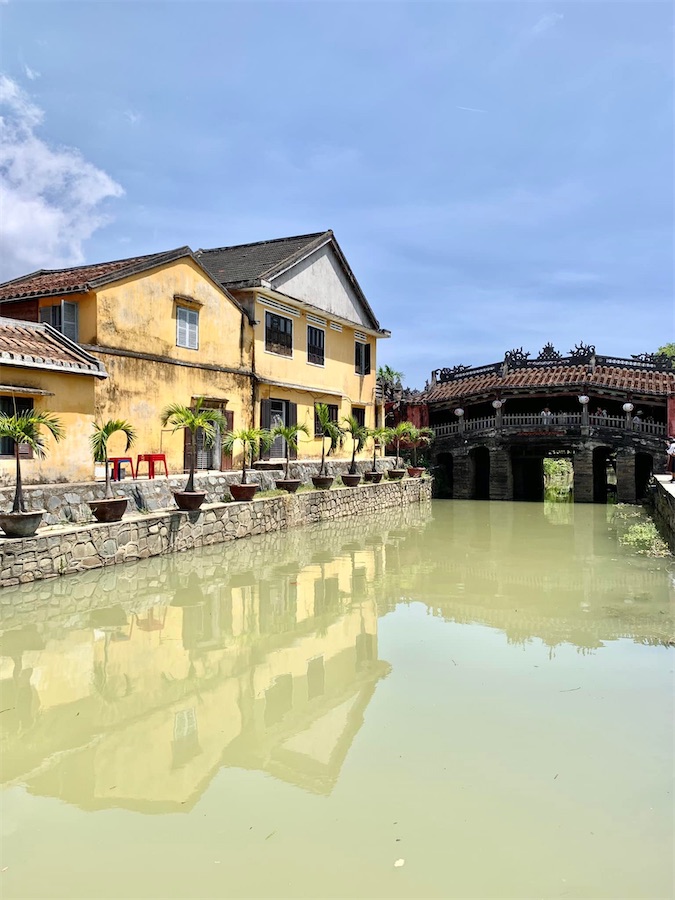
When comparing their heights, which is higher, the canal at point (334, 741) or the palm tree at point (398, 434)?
the palm tree at point (398, 434)

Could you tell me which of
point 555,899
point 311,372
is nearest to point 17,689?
point 555,899

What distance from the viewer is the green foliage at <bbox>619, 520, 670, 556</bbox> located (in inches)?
483

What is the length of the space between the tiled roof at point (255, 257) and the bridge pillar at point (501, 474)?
10.7 meters

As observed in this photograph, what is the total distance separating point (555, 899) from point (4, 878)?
2589mm

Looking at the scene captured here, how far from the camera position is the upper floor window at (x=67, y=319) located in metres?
13.5

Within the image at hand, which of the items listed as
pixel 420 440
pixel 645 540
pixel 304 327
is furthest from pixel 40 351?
pixel 420 440

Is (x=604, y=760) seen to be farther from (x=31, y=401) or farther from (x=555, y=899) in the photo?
(x=31, y=401)

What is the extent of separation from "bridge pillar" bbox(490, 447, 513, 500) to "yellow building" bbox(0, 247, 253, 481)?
11.7m

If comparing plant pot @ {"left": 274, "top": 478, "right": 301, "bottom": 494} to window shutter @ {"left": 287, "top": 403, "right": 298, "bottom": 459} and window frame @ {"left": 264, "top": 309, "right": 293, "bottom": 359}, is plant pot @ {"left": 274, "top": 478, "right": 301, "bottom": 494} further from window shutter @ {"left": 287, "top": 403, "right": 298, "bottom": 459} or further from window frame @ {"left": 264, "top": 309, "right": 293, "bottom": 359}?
window frame @ {"left": 264, "top": 309, "right": 293, "bottom": 359}

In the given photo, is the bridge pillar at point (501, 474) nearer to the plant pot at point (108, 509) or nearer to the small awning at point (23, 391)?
the plant pot at point (108, 509)

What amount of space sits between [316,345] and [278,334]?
2.13 metres

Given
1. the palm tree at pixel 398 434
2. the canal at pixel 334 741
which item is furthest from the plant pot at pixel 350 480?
the canal at pixel 334 741

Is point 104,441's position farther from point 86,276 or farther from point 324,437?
point 324,437

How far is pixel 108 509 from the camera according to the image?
34.8ft
